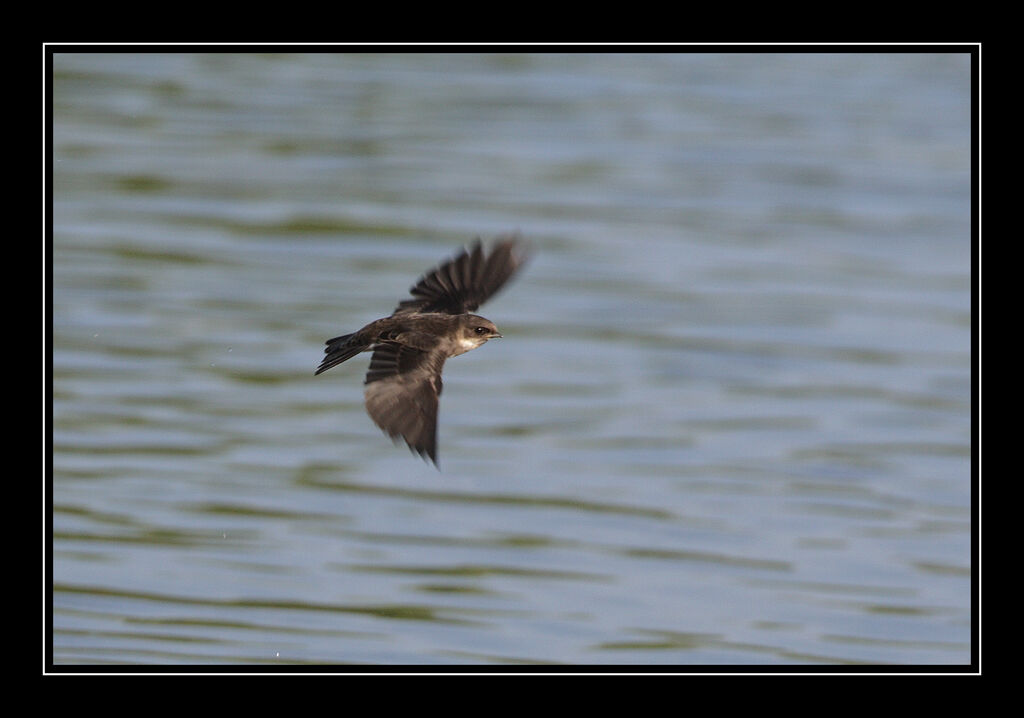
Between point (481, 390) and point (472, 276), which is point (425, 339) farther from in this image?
point (481, 390)

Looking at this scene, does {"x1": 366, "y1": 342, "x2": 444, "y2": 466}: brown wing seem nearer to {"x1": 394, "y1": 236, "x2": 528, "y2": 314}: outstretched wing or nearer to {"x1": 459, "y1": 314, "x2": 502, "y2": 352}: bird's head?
{"x1": 459, "y1": 314, "x2": 502, "y2": 352}: bird's head

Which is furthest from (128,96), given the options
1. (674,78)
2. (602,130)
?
(674,78)

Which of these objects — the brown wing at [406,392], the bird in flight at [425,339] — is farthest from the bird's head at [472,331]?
the brown wing at [406,392]

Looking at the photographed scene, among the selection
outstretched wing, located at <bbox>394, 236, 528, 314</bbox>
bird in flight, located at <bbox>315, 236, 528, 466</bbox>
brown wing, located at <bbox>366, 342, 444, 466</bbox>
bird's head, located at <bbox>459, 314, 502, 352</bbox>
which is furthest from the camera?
outstretched wing, located at <bbox>394, 236, 528, 314</bbox>

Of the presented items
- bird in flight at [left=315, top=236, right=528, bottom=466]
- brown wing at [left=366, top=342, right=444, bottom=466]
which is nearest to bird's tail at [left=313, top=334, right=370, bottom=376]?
bird in flight at [left=315, top=236, right=528, bottom=466]

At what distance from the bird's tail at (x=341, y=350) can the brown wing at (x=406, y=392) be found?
107 mm

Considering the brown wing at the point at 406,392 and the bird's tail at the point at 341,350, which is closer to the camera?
the brown wing at the point at 406,392

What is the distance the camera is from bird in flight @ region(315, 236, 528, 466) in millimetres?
6895

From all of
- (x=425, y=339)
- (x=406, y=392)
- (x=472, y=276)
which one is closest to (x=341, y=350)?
(x=406, y=392)

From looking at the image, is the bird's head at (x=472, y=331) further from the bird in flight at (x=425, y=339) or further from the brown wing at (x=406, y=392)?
the brown wing at (x=406, y=392)

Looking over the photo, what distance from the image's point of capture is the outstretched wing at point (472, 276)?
797 centimetres

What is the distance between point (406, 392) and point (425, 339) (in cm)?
34

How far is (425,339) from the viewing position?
731 centimetres

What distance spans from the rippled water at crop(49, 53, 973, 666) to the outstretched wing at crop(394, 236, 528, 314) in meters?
1.99
